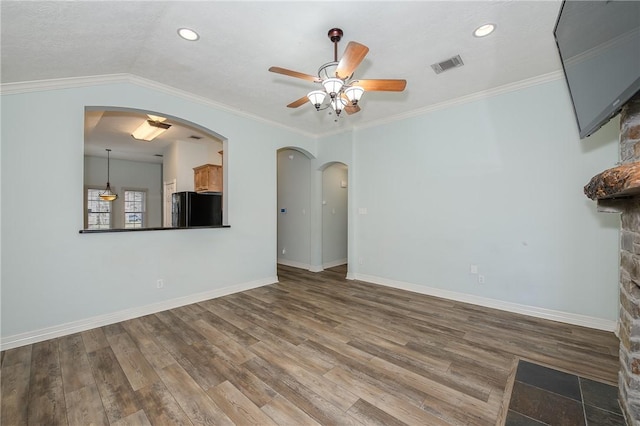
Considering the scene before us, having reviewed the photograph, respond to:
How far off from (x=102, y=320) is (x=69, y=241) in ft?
3.17

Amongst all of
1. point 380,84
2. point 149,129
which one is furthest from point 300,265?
point 380,84

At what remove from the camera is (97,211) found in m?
7.83

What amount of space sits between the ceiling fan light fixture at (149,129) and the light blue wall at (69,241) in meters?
1.38

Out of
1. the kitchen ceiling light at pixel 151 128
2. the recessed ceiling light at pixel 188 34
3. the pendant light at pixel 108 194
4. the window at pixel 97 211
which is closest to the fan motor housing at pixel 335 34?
the recessed ceiling light at pixel 188 34

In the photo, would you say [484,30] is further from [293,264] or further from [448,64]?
[293,264]

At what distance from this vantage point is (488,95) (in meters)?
3.61

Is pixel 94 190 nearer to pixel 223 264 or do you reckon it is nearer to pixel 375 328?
pixel 223 264

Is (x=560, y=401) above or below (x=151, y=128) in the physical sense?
below

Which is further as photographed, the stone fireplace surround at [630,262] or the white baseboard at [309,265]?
the white baseboard at [309,265]

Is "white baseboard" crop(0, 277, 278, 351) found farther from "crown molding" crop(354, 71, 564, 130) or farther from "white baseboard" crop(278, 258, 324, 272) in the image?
"crown molding" crop(354, 71, 564, 130)

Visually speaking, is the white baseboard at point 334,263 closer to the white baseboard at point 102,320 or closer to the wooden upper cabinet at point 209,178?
the white baseboard at point 102,320

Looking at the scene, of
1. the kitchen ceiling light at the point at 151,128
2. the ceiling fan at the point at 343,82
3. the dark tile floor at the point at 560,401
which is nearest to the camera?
the dark tile floor at the point at 560,401

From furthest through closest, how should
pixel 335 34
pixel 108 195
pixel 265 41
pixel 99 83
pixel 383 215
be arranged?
pixel 108 195 < pixel 383 215 < pixel 99 83 < pixel 265 41 < pixel 335 34

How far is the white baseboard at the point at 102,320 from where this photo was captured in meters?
2.61
